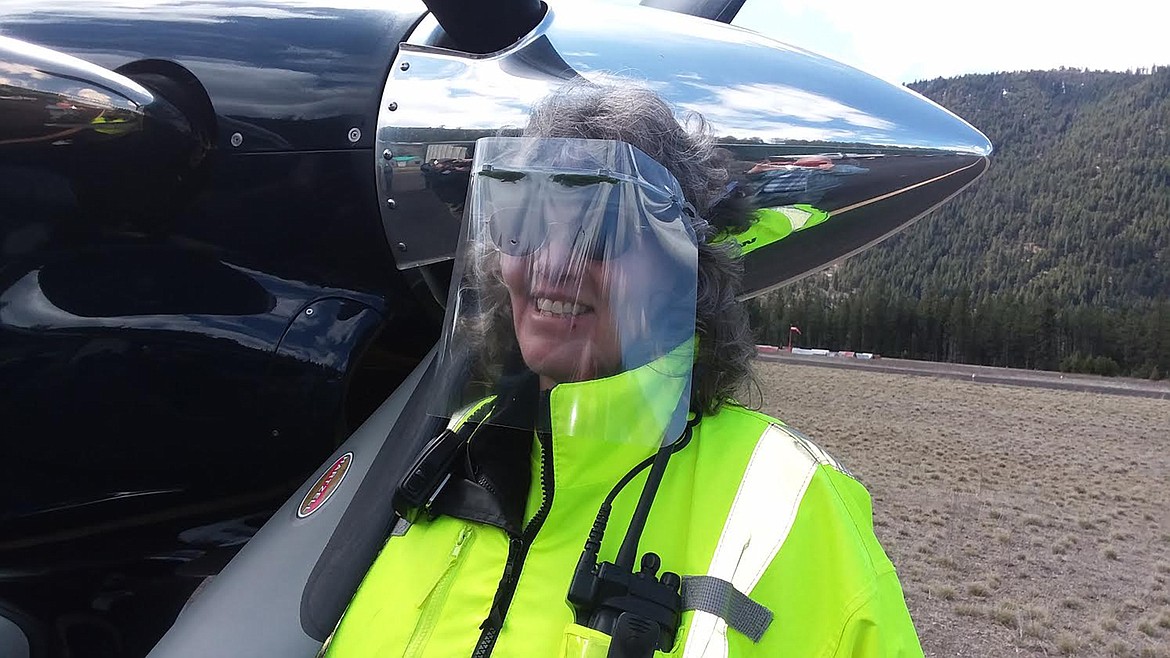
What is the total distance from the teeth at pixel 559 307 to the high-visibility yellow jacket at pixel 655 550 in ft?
0.40

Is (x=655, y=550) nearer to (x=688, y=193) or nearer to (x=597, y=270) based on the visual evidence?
(x=597, y=270)

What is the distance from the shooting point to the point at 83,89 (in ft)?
4.84

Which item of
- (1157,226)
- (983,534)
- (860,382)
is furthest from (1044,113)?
(983,534)

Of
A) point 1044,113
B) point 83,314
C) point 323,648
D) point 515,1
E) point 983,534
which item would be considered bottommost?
point 983,534

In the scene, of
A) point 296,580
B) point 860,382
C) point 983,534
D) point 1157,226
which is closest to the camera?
point 296,580

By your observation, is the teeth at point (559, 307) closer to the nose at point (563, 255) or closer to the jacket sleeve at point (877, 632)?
the nose at point (563, 255)

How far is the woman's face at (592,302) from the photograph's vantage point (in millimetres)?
1287

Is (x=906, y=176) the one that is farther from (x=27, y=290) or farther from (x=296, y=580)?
(x=27, y=290)

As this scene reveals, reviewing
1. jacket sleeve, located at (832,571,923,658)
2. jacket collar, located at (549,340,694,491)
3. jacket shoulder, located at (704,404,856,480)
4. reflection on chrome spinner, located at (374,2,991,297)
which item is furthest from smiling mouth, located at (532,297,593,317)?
jacket sleeve, located at (832,571,923,658)

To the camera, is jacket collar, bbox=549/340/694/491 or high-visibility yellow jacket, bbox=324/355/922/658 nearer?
high-visibility yellow jacket, bbox=324/355/922/658

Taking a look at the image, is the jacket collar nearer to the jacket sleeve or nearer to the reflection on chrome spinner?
the jacket sleeve

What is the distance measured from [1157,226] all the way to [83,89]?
393 ft

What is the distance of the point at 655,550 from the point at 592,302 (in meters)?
0.39

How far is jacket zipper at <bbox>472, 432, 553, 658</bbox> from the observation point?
1.14 m
